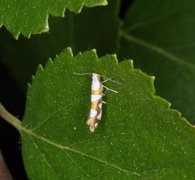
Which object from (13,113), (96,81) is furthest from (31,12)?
(13,113)

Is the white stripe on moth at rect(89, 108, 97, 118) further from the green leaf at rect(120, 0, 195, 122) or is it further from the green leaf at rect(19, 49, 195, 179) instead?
the green leaf at rect(120, 0, 195, 122)

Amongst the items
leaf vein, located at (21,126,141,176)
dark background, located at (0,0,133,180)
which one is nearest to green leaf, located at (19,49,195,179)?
leaf vein, located at (21,126,141,176)

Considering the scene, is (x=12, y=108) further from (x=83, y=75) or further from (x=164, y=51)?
(x=83, y=75)

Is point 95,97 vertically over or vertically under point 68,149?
over

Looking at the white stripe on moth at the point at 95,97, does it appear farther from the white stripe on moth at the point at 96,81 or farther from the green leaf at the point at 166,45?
the green leaf at the point at 166,45

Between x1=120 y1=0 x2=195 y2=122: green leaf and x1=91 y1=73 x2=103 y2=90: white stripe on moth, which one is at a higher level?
x1=91 y1=73 x2=103 y2=90: white stripe on moth

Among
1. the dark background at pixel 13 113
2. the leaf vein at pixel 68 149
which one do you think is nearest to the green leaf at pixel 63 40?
the dark background at pixel 13 113

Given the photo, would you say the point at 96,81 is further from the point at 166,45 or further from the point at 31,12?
the point at 166,45
